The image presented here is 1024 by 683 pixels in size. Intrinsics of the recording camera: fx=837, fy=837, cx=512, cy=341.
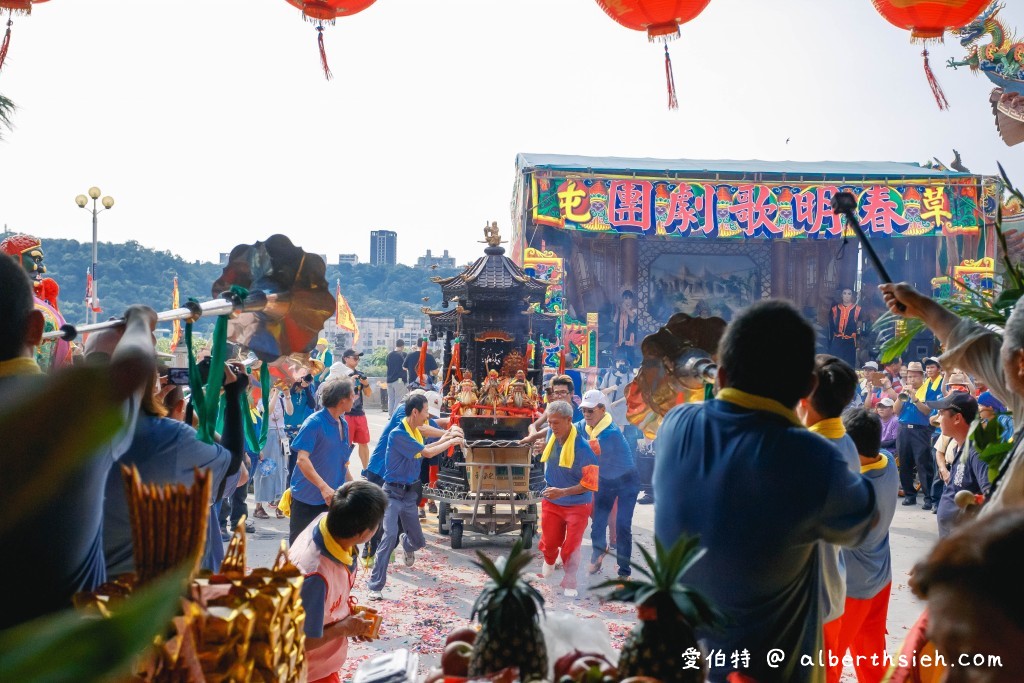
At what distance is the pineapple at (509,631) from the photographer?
1.70 meters

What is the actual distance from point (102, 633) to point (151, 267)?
2972cm

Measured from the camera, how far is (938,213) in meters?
18.1

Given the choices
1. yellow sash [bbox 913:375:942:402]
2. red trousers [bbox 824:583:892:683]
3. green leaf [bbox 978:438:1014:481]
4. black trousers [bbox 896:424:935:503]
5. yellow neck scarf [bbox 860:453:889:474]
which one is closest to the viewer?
green leaf [bbox 978:438:1014:481]

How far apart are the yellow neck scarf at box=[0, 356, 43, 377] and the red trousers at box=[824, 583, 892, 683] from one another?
2.97 metres

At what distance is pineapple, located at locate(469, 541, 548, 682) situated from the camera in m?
1.70

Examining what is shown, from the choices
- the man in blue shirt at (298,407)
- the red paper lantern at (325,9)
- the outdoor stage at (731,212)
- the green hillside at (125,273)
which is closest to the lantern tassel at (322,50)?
the red paper lantern at (325,9)

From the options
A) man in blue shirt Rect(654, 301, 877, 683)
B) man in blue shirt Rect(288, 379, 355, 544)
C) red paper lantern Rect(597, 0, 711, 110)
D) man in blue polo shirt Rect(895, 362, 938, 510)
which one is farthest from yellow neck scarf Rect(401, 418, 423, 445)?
man in blue polo shirt Rect(895, 362, 938, 510)

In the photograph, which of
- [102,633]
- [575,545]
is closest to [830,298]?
[575,545]

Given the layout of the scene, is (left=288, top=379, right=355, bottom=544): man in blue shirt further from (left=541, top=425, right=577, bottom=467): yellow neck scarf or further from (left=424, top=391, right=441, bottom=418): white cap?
(left=424, top=391, right=441, bottom=418): white cap

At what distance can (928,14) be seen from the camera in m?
4.71

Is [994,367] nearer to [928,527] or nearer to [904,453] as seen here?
[928,527]

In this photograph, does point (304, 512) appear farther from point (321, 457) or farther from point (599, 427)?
point (599, 427)

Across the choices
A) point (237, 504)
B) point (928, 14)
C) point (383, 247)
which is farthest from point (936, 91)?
point (383, 247)

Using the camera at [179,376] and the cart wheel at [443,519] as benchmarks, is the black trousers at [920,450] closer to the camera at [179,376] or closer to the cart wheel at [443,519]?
the cart wheel at [443,519]
